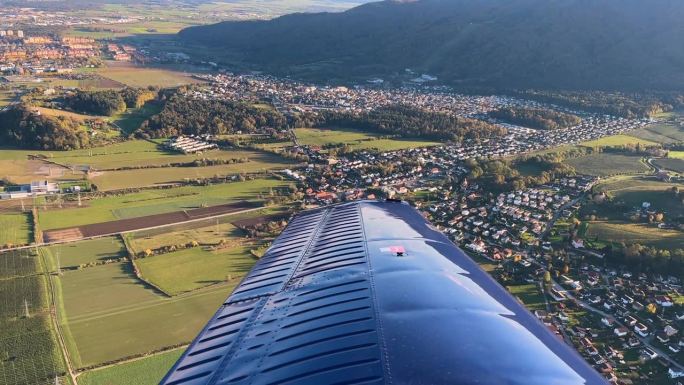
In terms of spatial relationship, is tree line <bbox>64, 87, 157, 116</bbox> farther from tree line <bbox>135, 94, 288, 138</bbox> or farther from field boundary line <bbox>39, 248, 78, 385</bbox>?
field boundary line <bbox>39, 248, 78, 385</bbox>

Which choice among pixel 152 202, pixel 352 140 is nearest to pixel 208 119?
pixel 352 140

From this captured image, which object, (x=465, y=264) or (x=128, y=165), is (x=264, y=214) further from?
(x=465, y=264)

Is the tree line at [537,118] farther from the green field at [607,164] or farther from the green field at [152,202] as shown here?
the green field at [152,202]

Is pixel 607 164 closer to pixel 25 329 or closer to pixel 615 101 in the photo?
pixel 615 101

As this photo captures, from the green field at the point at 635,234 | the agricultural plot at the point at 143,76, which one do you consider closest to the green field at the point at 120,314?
the green field at the point at 635,234

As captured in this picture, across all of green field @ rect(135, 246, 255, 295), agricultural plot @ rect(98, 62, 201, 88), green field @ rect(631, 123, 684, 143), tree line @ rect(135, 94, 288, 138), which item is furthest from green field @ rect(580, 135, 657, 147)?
agricultural plot @ rect(98, 62, 201, 88)
